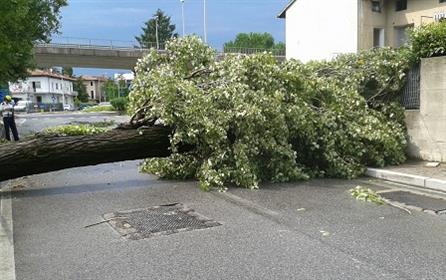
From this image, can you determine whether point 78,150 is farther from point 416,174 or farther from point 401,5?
point 401,5

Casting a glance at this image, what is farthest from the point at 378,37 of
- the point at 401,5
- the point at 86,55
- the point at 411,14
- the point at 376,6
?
the point at 86,55

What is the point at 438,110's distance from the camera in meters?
9.65

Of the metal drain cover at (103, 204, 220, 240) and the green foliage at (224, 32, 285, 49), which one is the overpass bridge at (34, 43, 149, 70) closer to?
the metal drain cover at (103, 204, 220, 240)

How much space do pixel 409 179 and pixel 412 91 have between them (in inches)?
107

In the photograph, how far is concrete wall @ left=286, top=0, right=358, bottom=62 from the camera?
42.0m

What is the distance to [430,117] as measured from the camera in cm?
980

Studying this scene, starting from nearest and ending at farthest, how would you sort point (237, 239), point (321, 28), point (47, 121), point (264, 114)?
point (237, 239) → point (264, 114) → point (47, 121) → point (321, 28)

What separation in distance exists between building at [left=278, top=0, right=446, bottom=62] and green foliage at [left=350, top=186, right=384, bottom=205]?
104 feet

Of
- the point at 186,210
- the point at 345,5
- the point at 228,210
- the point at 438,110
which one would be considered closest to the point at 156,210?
the point at 186,210

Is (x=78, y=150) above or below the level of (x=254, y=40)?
below

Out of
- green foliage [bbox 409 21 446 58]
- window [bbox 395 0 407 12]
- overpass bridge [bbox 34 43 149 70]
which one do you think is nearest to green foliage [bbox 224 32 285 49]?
overpass bridge [bbox 34 43 149 70]

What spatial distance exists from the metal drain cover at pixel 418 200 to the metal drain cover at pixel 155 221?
293 centimetres

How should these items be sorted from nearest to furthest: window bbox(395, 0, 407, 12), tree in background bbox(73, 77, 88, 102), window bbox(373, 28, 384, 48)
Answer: window bbox(395, 0, 407, 12), window bbox(373, 28, 384, 48), tree in background bbox(73, 77, 88, 102)

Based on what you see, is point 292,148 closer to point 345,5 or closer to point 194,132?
point 194,132
